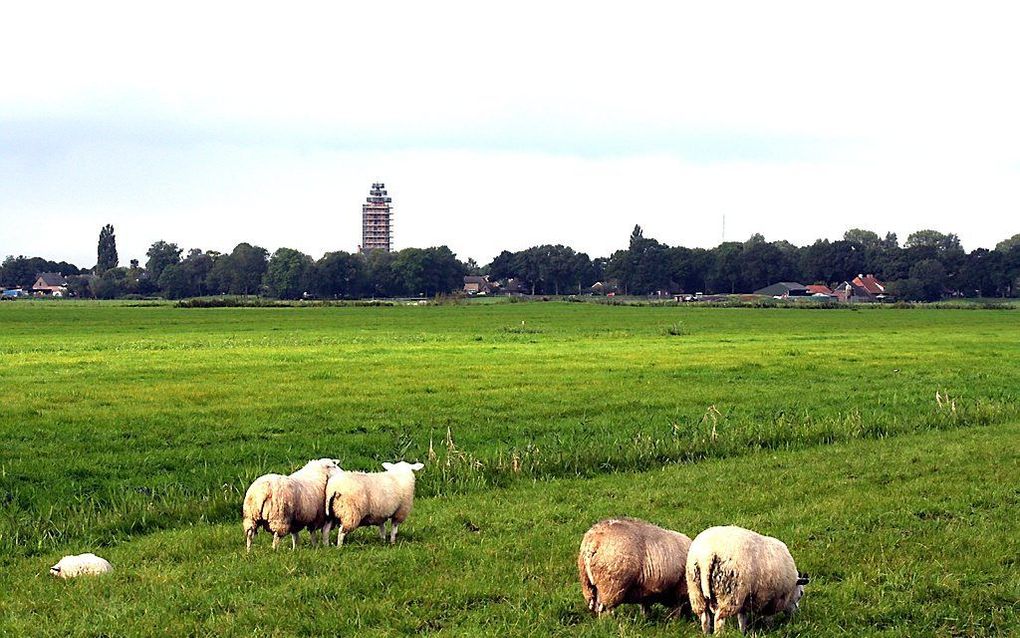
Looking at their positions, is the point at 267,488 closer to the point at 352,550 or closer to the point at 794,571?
the point at 352,550

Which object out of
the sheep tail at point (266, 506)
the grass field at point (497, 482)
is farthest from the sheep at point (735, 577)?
the sheep tail at point (266, 506)

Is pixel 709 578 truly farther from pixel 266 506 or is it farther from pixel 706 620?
pixel 266 506

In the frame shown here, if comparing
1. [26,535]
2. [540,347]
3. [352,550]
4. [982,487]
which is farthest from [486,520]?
[540,347]

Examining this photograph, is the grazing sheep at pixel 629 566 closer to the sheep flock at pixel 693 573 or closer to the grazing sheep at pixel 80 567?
the sheep flock at pixel 693 573

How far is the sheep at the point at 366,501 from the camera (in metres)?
11.0

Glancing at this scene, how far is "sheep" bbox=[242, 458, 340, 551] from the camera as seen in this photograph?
10852 mm

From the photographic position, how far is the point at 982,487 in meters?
14.8

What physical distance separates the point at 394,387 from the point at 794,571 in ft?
81.3

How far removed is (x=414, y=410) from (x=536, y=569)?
645 inches

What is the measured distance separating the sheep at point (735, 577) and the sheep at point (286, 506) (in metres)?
4.71

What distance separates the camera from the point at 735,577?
26.8 feet

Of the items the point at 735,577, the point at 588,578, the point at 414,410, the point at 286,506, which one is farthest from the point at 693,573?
the point at 414,410

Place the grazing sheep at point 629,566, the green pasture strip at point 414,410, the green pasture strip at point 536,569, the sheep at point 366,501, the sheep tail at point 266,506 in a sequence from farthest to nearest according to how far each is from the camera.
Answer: the green pasture strip at point 414,410, the sheep at point 366,501, the sheep tail at point 266,506, the green pasture strip at point 536,569, the grazing sheep at point 629,566

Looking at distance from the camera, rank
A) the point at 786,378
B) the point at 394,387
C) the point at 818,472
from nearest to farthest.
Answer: the point at 818,472, the point at 394,387, the point at 786,378
